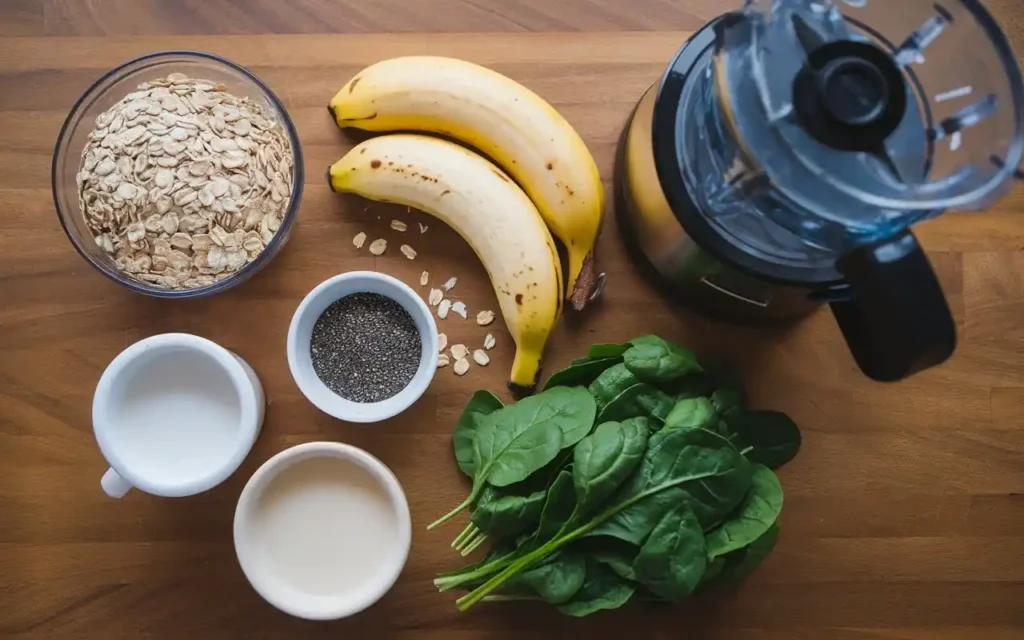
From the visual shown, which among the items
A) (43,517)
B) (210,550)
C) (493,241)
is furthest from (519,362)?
(43,517)

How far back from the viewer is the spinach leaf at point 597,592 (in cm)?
74

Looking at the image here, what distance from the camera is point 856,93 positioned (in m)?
0.52

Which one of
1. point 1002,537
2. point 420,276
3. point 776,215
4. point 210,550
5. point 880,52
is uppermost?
point 880,52

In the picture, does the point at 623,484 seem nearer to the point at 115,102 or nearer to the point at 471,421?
the point at 471,421

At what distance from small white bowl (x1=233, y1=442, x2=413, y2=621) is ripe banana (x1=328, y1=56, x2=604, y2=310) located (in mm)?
252

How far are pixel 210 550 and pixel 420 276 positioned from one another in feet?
1.11

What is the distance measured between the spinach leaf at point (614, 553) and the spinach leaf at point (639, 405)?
0.35 feet

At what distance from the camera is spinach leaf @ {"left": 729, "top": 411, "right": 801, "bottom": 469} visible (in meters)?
0.79

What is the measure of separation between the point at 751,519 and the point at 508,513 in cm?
21

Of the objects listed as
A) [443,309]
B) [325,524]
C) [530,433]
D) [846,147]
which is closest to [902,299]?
[846,147]

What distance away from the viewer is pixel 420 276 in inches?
33.1

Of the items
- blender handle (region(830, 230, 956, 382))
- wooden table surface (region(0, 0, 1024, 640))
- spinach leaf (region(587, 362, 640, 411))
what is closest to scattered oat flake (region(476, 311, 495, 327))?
wooden table surface (region(0, 0, 1024, 640))

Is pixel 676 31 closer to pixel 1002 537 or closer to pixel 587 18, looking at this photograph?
pixel 587 18

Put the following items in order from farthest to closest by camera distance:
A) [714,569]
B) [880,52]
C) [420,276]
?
1. [420,276]
2. [714,569]
3. [880,52]
